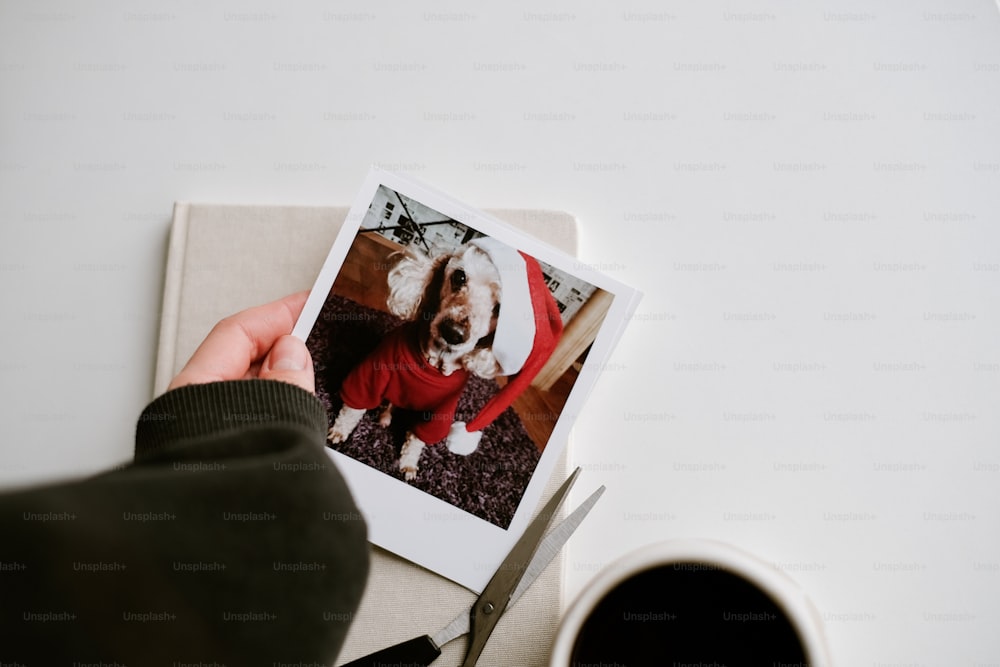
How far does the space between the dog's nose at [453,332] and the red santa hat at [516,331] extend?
0.08 ft

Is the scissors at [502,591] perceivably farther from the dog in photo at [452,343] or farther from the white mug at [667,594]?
the white mug at [667,594]

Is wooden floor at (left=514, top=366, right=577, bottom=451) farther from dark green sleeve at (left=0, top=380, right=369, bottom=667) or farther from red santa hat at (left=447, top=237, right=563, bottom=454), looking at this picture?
dark green sleeve at (left=0, top=380, right=369, bottom=667)

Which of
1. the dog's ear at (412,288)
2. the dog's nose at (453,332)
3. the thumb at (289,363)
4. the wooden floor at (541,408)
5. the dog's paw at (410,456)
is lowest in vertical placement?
the dog's paw at (410,456)

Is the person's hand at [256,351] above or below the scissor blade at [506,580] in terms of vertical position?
above

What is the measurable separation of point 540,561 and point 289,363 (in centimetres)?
23

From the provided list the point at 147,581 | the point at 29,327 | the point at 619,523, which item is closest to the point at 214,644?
the point at 147,581

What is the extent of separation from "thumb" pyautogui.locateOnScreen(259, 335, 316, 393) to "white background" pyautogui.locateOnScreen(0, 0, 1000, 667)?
0.15 metres

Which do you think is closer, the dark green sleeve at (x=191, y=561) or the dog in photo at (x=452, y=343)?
the dark green sleeve at (x=191, y=561)

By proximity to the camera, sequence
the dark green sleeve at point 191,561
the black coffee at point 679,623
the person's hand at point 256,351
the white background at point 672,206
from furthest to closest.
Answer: the white background at point 672,206, the person's hand at point 256,351, the black coffee at point 679,623, the dark green sleeve at point 191,561

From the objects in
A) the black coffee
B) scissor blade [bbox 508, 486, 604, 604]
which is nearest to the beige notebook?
scissor blade [bbox 508, 486, 604, 604]

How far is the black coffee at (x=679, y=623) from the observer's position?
296mm

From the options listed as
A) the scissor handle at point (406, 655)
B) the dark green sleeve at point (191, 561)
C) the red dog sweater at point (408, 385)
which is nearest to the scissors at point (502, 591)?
the scissor handle at point (406, 655)

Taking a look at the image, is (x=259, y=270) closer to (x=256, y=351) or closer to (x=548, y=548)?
(x=256, y=351)

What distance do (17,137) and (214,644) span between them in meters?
0.57
